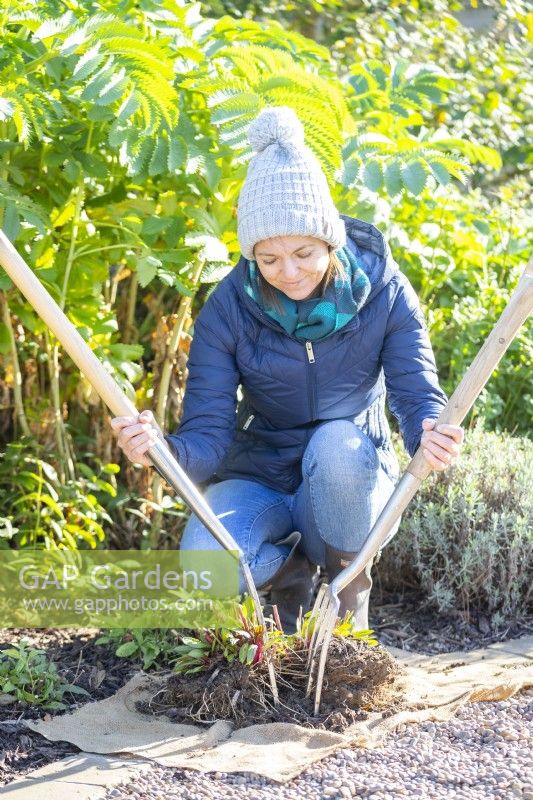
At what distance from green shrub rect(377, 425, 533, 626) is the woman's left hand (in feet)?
2.93

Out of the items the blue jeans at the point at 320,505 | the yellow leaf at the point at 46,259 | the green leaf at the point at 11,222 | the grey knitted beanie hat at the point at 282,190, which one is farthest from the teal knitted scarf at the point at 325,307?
the yellow leaf at the point at 46,259

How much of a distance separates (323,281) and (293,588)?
0.89 metres

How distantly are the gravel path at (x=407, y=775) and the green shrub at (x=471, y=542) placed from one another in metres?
0.88

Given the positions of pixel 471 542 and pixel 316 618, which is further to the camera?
pixel 471 542

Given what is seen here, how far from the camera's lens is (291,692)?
248cm

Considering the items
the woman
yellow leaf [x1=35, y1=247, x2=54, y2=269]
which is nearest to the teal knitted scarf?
the woman

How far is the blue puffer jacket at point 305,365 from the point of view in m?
2.71

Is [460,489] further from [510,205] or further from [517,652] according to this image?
[510,205]

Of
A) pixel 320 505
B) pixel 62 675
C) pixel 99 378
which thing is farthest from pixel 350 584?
pixel 99 378

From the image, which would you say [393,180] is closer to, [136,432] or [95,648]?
[136,432]

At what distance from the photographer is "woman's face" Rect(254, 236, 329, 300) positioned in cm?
254

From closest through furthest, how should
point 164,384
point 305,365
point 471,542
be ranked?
point 305,365 → point 471,542 → point 164,384

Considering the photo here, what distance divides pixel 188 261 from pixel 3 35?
0.83m

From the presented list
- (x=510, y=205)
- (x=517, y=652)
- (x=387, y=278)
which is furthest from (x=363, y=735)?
(x=510, y=205)
